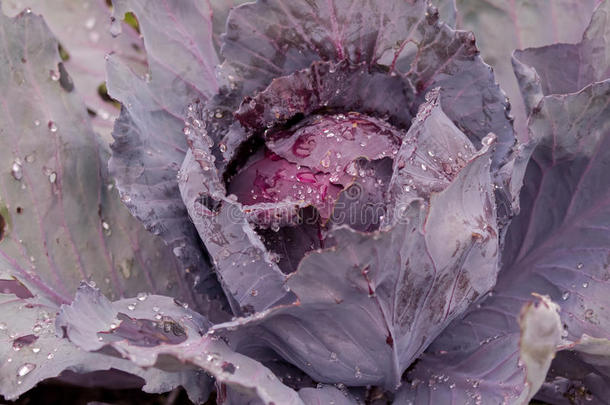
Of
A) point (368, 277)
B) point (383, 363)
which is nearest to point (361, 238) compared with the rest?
point (368, 277)

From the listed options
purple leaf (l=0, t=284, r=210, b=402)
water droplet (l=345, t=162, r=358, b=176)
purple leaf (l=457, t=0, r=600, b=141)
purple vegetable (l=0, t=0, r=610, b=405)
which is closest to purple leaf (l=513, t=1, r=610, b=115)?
purple vegetable (l=0, t=0, r=610, b=405)

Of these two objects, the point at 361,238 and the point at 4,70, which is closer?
the point at 361,238

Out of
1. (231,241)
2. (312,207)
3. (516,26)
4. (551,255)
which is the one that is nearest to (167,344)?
(231,241)

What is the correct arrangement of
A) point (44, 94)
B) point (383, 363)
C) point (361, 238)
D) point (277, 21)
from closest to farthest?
point (361, 238), point (383, 363), point (277, 21), point (44, 94)

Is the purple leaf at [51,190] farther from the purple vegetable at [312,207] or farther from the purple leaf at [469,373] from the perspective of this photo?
the purple leaf at [469,373]

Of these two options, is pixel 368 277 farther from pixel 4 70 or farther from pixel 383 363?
pixel 4 70

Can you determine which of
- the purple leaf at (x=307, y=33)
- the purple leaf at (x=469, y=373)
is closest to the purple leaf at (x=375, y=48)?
the purple leaf at (x=307, y=33)

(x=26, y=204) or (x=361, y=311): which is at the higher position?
(x=361, y=311)
